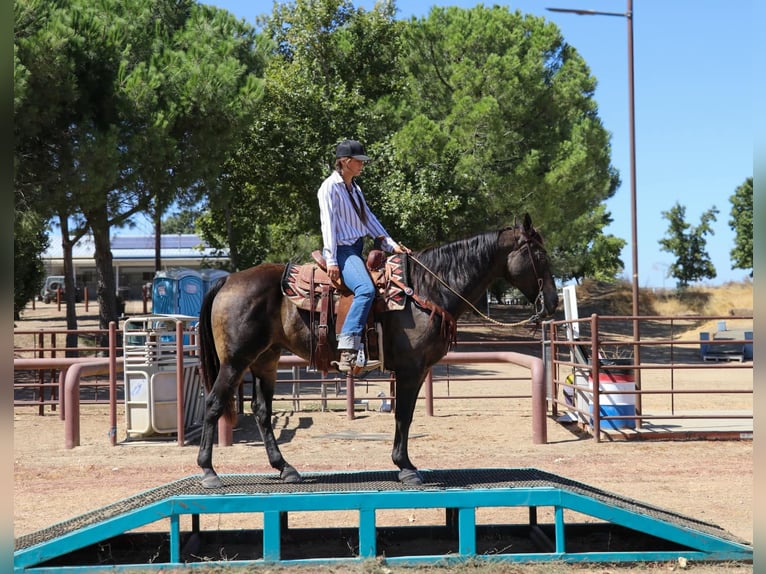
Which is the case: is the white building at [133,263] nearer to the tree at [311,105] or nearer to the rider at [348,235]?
the tree at [311,105]

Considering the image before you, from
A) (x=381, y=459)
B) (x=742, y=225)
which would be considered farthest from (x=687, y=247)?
(x=381, y=459)

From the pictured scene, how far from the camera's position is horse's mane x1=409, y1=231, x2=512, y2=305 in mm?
5969

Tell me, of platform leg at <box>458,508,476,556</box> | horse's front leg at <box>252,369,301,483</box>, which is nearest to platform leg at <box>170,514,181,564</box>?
horse's front leg at <box>252,369,301,483</box>

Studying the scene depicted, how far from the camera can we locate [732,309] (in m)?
39.5

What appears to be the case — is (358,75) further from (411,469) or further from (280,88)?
(411,469)

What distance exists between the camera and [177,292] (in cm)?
2531

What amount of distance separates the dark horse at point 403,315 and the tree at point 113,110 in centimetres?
1108

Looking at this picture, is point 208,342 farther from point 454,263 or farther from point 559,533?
point 559,533

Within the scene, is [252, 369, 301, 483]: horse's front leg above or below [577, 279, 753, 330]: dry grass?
below

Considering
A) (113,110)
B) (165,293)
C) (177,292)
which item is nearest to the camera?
(113,110)

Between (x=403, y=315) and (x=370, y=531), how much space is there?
1601mm

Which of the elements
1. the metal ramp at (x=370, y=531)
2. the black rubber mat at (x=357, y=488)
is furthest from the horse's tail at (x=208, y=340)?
the metal ramp at (x=370, y=531)

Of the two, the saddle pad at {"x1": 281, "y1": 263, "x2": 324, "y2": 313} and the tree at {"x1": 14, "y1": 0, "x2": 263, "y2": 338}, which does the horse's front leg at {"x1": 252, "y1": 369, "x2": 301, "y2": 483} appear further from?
the tree at {"x1": 14, "y1": 0, "x2": 263, "y2": 338}

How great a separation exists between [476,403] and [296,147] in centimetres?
1195
